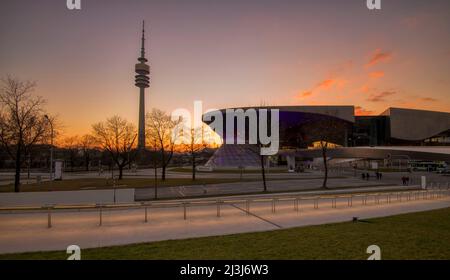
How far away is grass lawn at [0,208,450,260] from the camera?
6.97 m

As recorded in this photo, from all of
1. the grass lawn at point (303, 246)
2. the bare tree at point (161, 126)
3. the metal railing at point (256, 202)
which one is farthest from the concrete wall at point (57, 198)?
the bare tree at point (161, 126)

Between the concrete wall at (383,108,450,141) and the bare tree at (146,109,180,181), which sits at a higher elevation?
the concrete wall at (383,108,450,141)

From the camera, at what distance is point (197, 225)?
35.3ft

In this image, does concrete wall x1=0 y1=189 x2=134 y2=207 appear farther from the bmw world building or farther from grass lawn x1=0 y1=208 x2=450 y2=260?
the bmw world building

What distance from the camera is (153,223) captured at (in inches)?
438

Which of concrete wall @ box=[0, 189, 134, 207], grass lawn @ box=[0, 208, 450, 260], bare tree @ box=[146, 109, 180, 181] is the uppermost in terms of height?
bare tree @ box=[146, 109, 180, 181]

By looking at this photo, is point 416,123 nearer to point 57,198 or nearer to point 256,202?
point 256,202

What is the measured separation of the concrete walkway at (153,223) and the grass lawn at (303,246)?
928 millimetres

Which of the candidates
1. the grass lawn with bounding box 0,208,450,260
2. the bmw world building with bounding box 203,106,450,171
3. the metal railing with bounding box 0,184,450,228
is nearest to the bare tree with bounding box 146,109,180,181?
the metal railing with bounding box 0,184,450,228

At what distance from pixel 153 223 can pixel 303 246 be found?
253 inches

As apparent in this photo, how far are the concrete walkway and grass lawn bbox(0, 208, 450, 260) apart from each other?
93 centimetres
